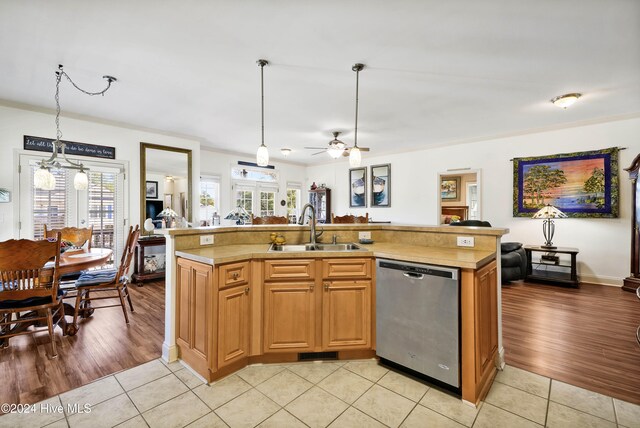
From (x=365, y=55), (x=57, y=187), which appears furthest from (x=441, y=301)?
(x=57, y=187)

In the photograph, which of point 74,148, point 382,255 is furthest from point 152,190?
point 382,255

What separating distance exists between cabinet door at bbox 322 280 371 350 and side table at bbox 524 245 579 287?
3.93 meters

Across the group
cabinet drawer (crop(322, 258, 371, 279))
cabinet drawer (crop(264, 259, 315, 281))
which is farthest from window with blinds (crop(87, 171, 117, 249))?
cabinet drawer (crop(322, 258, 371, 279))

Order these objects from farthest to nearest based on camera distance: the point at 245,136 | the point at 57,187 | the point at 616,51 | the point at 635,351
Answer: the point at 245,136 < the point at 57,187 < the point at 616,51 < the point at 635,351

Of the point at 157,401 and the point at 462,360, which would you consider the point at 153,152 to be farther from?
the point at 462,360

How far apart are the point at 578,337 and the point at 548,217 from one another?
2.51m

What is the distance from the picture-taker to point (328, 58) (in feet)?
8.95

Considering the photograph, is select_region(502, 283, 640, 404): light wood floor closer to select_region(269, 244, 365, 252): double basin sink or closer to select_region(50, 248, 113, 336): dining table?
select_region(269, 244, 365, 252): double basin sink

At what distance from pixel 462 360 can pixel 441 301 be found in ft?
1.27

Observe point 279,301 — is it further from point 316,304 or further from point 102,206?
point 102,206

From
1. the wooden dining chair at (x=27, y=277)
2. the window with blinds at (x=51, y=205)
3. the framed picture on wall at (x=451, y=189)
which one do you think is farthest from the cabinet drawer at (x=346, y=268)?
the framed picture on wall at (x=451, y=189)

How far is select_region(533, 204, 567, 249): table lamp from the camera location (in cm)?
438

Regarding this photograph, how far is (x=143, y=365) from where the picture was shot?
7.23 ft

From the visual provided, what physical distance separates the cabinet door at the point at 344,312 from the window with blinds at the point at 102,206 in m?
4.33
